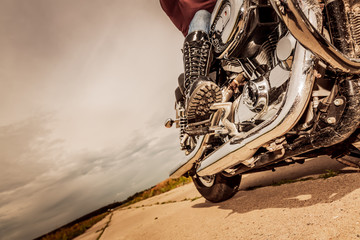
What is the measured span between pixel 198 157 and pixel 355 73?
1138 mm

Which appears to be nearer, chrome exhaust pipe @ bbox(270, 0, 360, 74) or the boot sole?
chrome exhaust pipe @ bbox(270, 0, 360, 74)

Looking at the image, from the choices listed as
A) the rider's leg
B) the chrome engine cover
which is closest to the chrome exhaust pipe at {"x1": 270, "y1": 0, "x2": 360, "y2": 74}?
the chrome engine cover

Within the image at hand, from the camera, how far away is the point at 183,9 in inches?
71.6

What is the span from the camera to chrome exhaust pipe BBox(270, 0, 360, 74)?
2.38 ft

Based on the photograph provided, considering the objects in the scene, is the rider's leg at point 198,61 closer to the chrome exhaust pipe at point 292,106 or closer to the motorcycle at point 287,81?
the motorcycle at point 287,81

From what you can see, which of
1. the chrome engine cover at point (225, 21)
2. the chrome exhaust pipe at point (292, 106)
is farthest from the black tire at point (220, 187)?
the chrome engine cover at point (225, 21)

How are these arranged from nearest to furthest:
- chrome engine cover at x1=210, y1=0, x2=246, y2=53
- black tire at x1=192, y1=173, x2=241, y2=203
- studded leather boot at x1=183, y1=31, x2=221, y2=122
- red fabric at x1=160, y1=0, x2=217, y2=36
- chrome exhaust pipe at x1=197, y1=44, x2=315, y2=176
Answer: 1. chrome exhaust pipe at x1=197, y1=44, x2=315, y2=176
2. chrome engine cover at x1=210, y1=0, x2=246, y2=53
3. studded leather boot at x1=183, y1=31, x2=221, y2=122
4. red fabric at x1=160, y1=0, x2=217, y2=36
5. black tire at x1=192, y1=173, x2=241, y2=203

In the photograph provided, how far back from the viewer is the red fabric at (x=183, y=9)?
Answer: 5.65ft

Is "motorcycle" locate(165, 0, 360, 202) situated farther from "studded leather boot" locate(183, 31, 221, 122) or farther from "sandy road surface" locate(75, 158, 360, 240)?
"sandy road surface" locate(75, 158, 360, 240)

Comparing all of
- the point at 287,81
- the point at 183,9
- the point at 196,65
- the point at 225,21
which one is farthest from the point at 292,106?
the point at 183,9

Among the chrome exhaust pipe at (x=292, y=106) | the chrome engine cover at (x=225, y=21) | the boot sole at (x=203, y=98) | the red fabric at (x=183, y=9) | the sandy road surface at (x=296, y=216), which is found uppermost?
the red fabric at (x=183, y=9)

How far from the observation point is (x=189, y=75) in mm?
1595

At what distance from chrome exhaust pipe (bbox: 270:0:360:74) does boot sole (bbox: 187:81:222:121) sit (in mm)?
658

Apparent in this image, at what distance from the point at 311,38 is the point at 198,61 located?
3.03 ft
